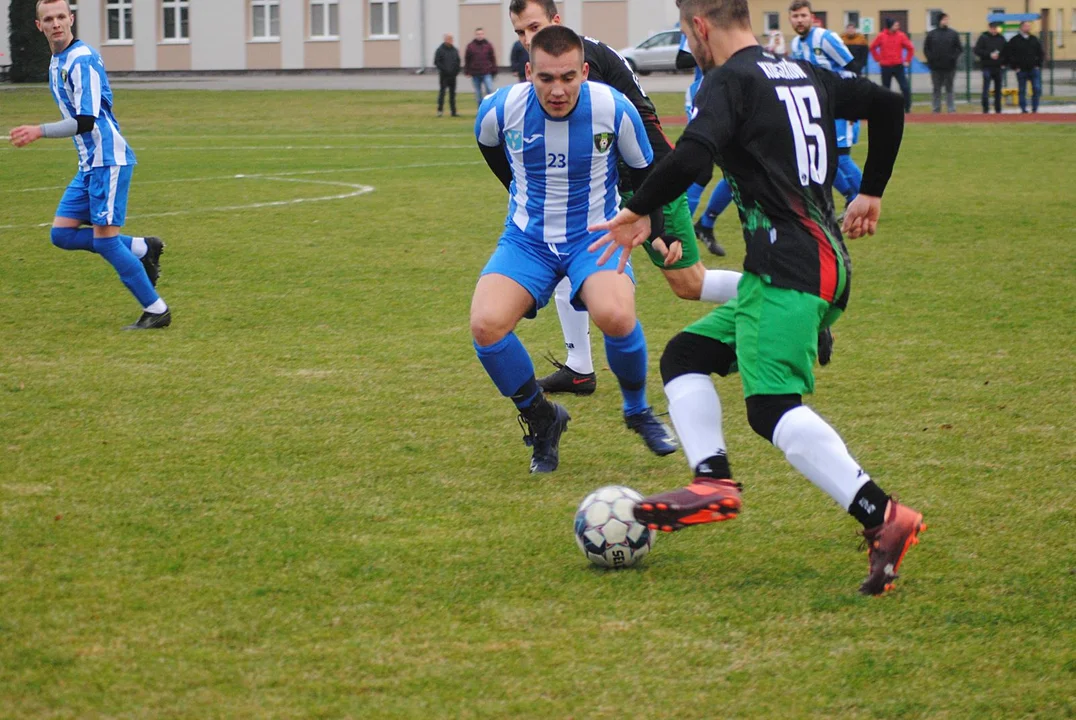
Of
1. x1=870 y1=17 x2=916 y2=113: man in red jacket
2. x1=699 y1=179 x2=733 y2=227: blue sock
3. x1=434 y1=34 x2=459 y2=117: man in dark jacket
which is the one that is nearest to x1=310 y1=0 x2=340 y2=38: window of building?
x1=434 y1=34 x2=459 y2=117: man in dark jacket

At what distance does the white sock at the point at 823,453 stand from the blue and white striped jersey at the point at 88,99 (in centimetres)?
595

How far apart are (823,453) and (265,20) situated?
5720cm

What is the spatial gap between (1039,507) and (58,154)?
2008cm

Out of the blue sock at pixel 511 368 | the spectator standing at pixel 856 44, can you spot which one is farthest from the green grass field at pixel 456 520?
the spectator standing at pixel 856 44

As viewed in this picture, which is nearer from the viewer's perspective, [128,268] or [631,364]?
[631,364]

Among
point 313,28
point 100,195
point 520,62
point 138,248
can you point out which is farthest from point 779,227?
point 313,28

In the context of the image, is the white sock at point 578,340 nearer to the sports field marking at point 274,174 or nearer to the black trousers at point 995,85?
the sports field marking at point 274,174

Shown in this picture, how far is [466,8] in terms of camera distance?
180ft

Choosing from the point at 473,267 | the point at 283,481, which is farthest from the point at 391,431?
the point at 473,267

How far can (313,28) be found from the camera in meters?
57.6

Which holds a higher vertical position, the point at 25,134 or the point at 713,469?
the point at 25,134

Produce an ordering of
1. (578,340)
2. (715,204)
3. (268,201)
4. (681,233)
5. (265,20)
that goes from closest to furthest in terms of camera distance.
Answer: (681,233) → (578,340) → (715,204) → (268,201) → (265,20)

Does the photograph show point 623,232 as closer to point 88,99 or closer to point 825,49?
point 88,99

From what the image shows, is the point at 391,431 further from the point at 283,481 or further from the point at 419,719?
the point at 419,719
